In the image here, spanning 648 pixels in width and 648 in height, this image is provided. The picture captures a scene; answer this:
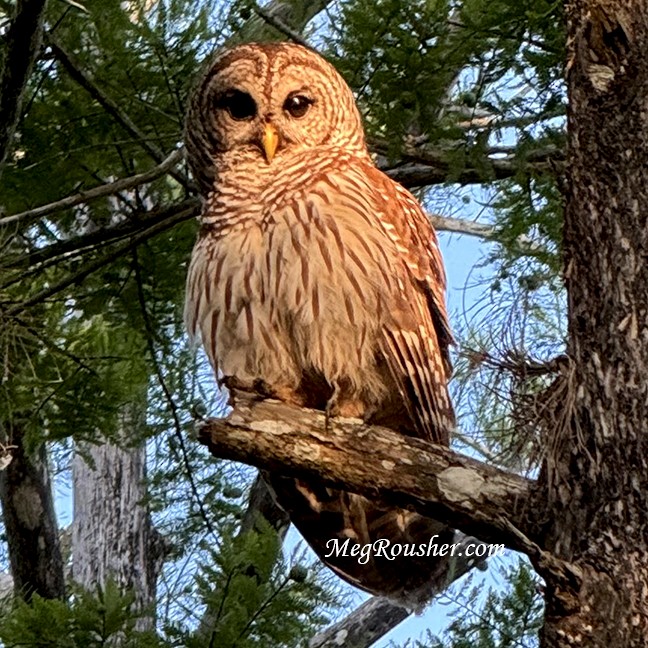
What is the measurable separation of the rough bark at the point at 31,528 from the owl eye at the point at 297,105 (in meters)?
2.13

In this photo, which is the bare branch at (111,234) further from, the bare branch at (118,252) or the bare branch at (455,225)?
the bare branch at (455,225)

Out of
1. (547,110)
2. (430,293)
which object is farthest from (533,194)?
(430,293)

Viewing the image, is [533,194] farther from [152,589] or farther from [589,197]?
[152,589]

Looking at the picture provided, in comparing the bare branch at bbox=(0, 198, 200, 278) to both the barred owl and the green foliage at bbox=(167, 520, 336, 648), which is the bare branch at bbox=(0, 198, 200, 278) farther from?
the green foliage at bbox=(167, 520, 336, 648)

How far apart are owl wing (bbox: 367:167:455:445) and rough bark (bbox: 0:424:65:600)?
219 cm

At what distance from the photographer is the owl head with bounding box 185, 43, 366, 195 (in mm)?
3570

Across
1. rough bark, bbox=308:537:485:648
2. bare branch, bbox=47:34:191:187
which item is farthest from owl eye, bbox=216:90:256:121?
rough bark, bbox=308:537:485:648

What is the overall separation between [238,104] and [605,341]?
1.47 m

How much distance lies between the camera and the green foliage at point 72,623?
349 cm

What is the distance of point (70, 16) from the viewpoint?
164 inches

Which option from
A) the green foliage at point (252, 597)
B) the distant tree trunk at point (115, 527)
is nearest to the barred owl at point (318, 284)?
the green foliage at point (252, 597)

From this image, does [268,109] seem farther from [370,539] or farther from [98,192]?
[370,539]

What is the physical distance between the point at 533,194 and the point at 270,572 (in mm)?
1694

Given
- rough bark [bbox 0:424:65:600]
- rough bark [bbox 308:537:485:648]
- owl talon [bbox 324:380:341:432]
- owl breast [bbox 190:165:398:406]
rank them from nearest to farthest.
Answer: owl talon [bbox 324:380:341:432], owl breast [bbox 190:165:398:406], rough bark [bbox 0:424:65:600], rough bark [bbox 308:537:485:648]
